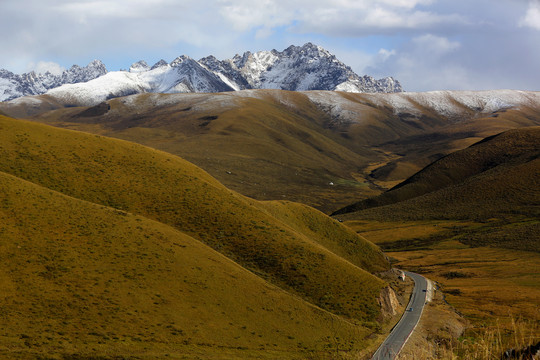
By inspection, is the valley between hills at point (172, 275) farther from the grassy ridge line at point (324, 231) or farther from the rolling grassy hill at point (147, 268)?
the grassy ridge line at point (324, 231)

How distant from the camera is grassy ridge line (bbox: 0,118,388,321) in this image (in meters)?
67.1

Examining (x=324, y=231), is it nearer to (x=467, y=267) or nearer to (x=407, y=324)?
(x=467, y=267)

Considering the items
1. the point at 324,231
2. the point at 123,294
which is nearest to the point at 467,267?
the point at 324,231

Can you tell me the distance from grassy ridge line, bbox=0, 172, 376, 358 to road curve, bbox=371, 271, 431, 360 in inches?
144

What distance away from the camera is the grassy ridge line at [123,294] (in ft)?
134

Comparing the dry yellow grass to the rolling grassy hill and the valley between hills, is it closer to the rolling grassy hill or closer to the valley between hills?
the valley between hills

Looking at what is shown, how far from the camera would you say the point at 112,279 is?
165 ft

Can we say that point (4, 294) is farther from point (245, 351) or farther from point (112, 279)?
point (245, 351)

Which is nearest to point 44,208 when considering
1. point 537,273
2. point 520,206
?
point 537,273

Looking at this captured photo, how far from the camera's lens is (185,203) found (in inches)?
3091

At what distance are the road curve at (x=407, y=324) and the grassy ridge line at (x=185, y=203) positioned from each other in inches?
164

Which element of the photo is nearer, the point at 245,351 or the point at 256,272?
the point at 245,351

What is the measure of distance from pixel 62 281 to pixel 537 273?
103 metres

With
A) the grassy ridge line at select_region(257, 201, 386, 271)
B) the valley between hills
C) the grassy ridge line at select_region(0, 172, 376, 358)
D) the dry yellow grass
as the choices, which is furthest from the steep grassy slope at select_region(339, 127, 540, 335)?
the grassy ridge line at select_region(0, 172, 376, 358)
